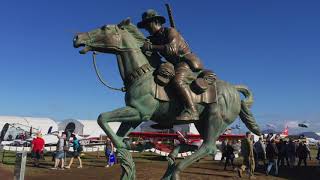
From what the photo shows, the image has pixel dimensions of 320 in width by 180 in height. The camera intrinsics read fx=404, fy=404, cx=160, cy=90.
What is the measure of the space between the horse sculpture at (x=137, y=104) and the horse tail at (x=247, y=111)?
359 mm

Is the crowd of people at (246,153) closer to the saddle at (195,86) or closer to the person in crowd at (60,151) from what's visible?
the person in crowd at (60,151)

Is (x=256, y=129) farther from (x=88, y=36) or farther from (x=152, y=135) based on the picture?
(x=152, y=135)

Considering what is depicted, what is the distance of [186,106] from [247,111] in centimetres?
141

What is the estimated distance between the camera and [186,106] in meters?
5.78

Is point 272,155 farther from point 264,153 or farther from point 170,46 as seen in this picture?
point 170,46

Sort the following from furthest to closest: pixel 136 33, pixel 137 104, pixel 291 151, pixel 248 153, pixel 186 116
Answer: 1. pixel 291 151
2. pixel 248 153
3. pixel 136 33
4. pixel 186 116
5. pixel 137 104

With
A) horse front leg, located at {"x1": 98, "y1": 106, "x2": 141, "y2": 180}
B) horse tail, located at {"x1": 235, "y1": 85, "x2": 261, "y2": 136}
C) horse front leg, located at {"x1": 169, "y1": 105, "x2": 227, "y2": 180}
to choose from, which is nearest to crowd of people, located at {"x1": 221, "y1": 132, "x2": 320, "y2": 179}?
horse tail, located at {"x1": 235, "y1": 85, "x2": 261, "y2": 136}

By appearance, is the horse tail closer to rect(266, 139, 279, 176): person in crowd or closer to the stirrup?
the stirrup

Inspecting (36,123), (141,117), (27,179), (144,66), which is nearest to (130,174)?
(141,117)

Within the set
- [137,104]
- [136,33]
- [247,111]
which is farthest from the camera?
[247,111]

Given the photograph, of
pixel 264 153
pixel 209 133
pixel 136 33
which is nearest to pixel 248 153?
pixel 264 153

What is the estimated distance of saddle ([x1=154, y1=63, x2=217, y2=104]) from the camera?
5.81 meters

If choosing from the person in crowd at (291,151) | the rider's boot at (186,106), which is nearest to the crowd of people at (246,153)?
the person in crowd at (291,151)

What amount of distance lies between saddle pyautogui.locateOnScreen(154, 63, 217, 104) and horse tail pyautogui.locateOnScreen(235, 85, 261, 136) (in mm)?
759
